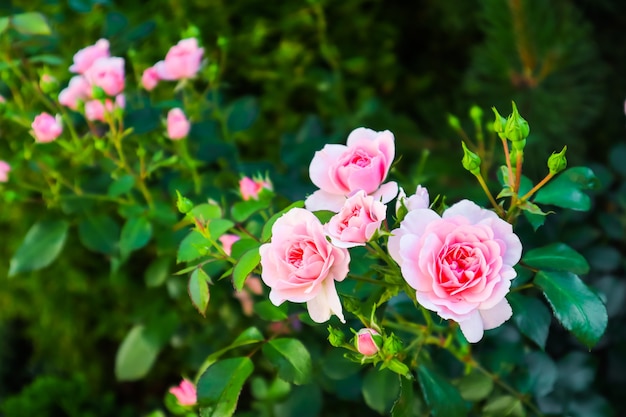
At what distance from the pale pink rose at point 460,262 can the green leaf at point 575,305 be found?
0.34ft

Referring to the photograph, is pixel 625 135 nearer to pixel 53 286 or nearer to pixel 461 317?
pixel 461 317

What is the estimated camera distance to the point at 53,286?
1673mm

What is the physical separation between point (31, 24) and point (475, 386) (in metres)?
0.86

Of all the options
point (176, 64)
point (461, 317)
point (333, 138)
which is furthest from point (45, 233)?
point (461, 317)

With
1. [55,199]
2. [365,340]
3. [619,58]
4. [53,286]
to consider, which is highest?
[365,340]

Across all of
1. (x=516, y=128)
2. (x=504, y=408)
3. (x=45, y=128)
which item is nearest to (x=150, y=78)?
(x=45, y=128)

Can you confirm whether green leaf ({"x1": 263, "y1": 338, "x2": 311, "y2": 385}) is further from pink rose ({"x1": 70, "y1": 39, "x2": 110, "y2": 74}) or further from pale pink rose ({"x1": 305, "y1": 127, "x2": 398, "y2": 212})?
pink rose ({"x1": 70, "y1": 39, "x2": 110, "y2": 74})

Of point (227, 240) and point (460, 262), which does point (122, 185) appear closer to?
point (227, 240)

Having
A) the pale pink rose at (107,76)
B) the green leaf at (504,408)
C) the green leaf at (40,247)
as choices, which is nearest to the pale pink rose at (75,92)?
the pale pink rose at (107,76)

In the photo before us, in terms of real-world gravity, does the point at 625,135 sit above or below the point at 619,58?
below

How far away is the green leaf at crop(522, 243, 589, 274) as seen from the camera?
730 millimetres

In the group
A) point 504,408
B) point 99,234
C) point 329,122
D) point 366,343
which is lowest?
point 329,122

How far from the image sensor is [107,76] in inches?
36.6

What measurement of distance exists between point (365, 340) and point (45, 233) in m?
0.68
